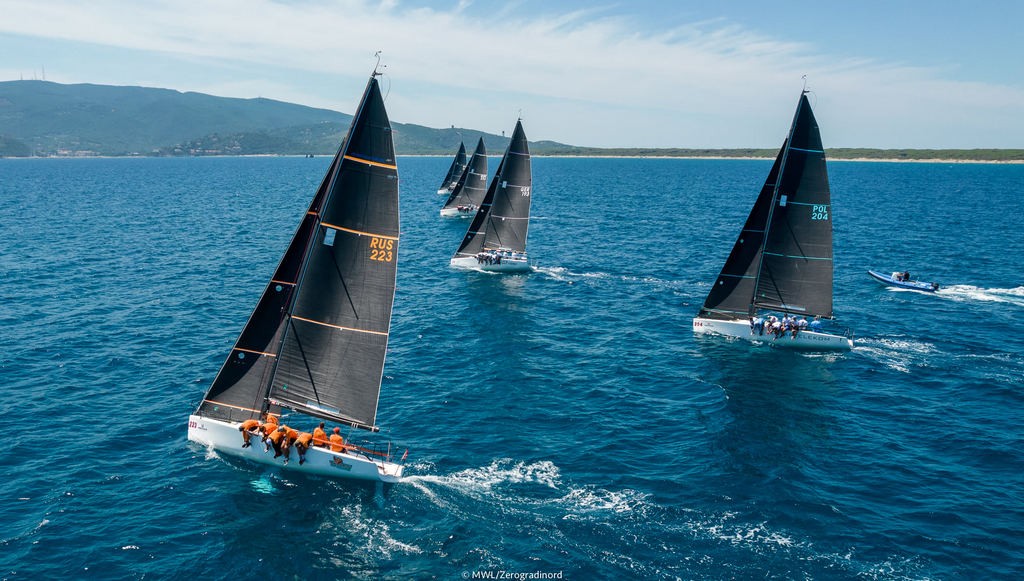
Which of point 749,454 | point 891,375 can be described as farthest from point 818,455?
point 891,375

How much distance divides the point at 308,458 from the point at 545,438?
1127 cm

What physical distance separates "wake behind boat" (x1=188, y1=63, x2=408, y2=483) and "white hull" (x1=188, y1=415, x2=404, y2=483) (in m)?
0.05

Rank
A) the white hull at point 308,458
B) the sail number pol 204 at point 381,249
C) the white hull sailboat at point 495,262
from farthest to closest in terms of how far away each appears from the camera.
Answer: the white hull sailboat at point 495,262 < the white hull at point 308,458 < the sail number pol 204 at point 381,249

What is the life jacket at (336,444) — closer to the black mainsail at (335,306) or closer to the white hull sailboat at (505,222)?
the black mainsail at (335,306)

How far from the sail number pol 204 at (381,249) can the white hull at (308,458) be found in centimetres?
859

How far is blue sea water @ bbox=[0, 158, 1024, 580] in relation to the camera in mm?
22578

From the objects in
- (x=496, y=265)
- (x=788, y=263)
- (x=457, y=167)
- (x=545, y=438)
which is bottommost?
(x=545, y=438)

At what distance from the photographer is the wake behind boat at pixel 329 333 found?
2531cm

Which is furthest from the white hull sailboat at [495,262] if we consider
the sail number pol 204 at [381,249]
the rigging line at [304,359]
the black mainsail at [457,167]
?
the black mainsail at [457,167]

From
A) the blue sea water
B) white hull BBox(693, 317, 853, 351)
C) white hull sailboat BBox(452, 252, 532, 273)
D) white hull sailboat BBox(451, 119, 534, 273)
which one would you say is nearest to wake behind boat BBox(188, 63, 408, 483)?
the blue sea water

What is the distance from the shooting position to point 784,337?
149ft

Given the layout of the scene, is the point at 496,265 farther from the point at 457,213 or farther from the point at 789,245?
the point at 457,213

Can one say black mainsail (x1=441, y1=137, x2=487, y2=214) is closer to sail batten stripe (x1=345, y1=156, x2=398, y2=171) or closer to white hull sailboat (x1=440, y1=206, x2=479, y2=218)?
white hull sailboat (x1=440, y1=206, x2=479, y2=218)

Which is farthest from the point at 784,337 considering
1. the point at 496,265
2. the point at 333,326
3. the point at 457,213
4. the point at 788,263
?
the point at 457,213
